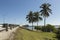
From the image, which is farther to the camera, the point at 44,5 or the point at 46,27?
the point at 46,27

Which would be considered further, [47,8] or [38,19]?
[38,19]

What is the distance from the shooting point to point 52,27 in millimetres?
72938

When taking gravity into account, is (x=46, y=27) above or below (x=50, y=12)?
below

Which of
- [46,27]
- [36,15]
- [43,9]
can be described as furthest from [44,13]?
[36,15]

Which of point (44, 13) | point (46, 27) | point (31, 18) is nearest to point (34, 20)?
point (31, 18)

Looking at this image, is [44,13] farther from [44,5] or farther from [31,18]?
[31,18]

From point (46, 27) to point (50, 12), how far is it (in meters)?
9.96

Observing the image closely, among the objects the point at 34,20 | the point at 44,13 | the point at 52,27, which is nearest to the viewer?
the point at 44,13

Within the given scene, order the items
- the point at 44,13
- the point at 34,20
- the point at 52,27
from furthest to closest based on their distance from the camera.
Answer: the point at 34,20, the point at 52,27, the point at 44,13

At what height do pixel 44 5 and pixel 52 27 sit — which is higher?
pixel 44 5

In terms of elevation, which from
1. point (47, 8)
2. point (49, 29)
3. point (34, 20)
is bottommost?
point (49, 29)

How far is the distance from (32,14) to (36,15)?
2430mm

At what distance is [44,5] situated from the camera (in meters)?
67.0

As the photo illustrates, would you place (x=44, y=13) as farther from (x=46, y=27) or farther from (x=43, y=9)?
(x=46, y=27)
